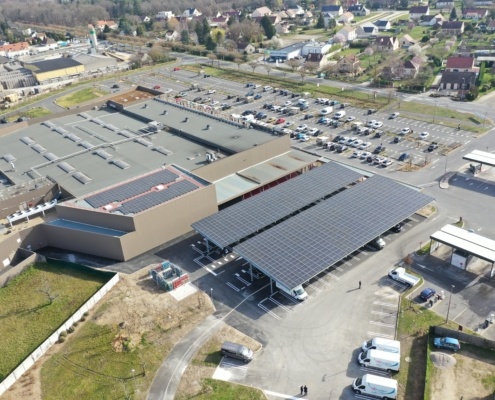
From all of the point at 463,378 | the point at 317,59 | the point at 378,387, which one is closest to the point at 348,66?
the point at 317,59

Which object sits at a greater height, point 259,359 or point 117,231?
point 117,231

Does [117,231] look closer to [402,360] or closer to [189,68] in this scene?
[402,360]

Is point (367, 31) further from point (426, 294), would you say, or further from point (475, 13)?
point (426, 294)

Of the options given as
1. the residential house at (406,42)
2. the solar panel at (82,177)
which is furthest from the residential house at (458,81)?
the solar panel at (82,177)

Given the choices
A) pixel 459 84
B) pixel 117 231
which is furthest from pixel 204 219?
pixel 459 84

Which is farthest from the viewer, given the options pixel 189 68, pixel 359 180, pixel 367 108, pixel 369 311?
pixel 189 68

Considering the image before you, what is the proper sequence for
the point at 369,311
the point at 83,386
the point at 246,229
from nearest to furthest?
1. the point at 83,386
2. the point at 369,311
3. the point at 246,229

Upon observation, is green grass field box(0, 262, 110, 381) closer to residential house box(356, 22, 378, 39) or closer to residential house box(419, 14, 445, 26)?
residential house box(356, 22, 378, 39)

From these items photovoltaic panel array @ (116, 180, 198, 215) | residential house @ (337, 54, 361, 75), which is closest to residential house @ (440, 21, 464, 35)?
residential house @ (337, 54, 361, 75)
